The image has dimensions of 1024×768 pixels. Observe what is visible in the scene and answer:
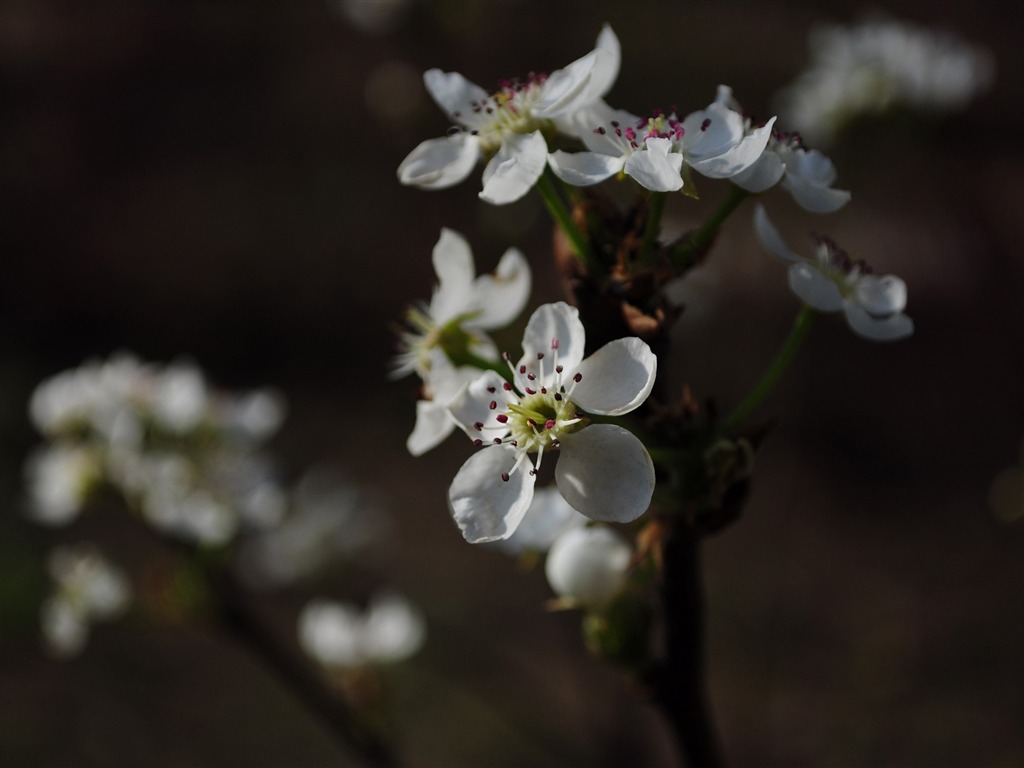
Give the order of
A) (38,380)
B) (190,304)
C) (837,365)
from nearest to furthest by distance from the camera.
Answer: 1. (837,365)
2. (38,380)
3. (190,304)

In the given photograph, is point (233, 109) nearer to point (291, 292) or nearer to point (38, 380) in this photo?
point (291, 292)

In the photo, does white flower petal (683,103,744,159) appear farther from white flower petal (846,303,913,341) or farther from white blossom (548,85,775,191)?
white flower petal (846,303,913,341)

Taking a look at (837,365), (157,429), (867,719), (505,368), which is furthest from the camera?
(837,365)

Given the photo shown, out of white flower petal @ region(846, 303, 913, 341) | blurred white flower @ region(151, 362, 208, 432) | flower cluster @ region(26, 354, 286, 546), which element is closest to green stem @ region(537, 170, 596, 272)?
white flower petal @ region(846, 303, 913, 341)

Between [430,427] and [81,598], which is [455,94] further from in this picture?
[81,598]

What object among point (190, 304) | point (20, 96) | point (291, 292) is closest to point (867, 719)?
point (291, 292)

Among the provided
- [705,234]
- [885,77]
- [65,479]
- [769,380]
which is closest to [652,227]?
[705,234]

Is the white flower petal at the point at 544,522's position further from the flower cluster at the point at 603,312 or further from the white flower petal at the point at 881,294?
the white flower petal at the point at 881,294
